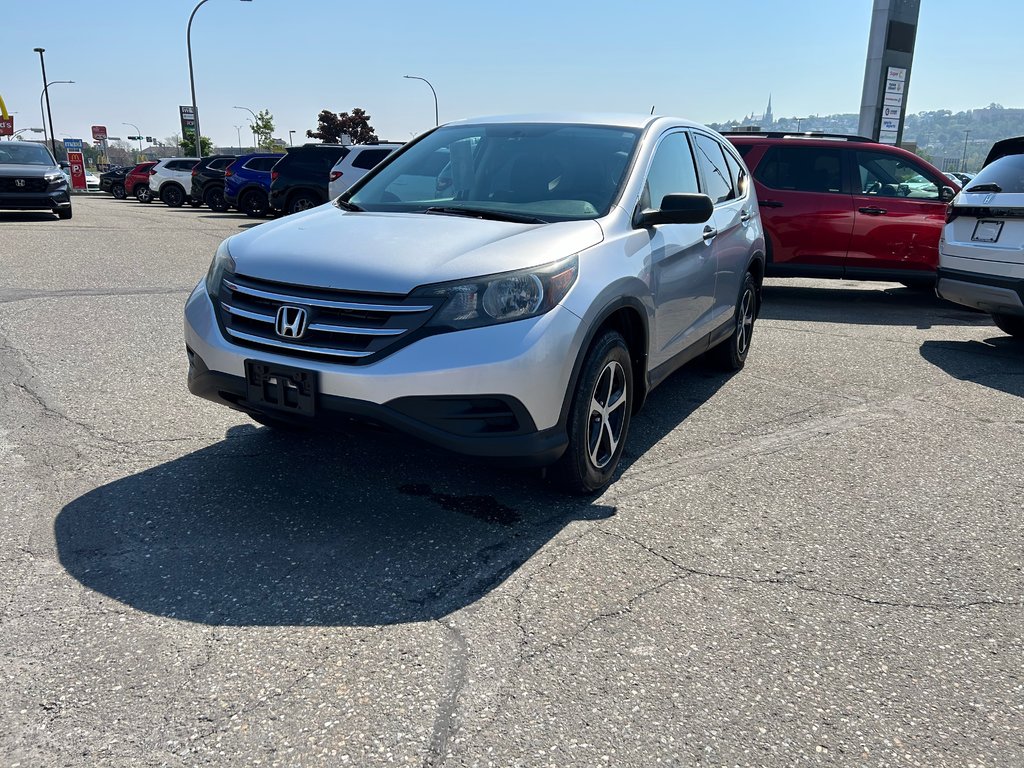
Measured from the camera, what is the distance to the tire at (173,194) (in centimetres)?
3125

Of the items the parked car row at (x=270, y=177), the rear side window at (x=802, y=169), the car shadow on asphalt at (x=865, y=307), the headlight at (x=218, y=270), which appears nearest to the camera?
the headlight at (x=218, y=270)

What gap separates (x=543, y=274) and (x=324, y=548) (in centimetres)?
135

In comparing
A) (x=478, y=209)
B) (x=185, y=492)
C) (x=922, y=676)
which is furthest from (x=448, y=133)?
(x=922, y=676)

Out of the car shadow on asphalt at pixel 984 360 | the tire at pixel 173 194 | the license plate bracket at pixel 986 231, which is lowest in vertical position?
the tire at pixel 173 194

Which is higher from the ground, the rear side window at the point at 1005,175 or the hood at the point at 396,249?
the rear side window at the point at 1005,175

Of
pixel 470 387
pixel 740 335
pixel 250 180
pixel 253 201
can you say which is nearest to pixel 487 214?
pixel 470 387

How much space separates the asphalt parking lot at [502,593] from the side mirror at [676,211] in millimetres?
1230

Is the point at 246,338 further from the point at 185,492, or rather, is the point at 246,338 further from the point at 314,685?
the point at 314,685

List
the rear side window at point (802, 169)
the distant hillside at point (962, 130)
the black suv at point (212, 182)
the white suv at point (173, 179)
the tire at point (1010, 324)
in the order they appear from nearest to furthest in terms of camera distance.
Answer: the tire at point (1010, 324), the rear side window at point (802, 169), the black suv at point (212, 182), the white suv at point (173, 179), the distant hillside at point (962, 130)

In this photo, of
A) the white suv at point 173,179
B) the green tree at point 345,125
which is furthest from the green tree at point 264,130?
the white suv at point 173,179

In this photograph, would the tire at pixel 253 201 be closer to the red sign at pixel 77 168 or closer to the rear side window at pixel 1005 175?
the rear side window at pixel 1005 175

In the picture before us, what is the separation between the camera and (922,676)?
261cm

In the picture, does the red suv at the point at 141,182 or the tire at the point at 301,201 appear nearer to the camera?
the tire at the point at 301,201

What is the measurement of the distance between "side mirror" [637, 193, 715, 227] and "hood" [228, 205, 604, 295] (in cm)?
40
